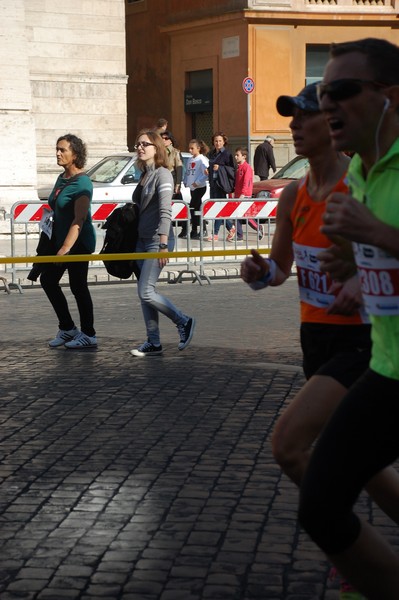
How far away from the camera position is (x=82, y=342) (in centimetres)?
1164

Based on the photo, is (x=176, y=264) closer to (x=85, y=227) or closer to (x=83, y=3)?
(x=85, y=227)

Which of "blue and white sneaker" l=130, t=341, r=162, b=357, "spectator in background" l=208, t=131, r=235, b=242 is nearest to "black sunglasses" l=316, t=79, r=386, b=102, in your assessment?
"blue and white sneaker" l=130, t=341, r=162, b=357

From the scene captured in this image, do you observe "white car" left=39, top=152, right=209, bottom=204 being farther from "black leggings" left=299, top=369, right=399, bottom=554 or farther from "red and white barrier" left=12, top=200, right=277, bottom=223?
"black leggings" left=299, top=369, right=399, bottom=554

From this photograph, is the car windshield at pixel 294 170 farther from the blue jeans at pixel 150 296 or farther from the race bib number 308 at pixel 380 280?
the race bib number 308 at pixel 380 280

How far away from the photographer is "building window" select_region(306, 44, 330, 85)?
40781 millimetres

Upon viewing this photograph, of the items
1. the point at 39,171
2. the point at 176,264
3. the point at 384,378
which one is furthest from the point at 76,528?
the point at 39,171

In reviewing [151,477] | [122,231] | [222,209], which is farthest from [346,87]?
[222,209]

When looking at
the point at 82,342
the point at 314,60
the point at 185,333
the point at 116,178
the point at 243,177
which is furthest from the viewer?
the point at 314,60

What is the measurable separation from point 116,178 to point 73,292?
493 inches

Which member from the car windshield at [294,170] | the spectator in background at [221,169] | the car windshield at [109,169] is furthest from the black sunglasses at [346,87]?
the car windshield at [294,170]

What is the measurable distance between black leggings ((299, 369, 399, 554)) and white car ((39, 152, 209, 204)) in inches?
761

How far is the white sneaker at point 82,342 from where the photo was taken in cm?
1162

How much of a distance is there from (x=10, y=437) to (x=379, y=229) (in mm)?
4553

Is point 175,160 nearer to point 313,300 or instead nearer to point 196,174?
point 196,174
